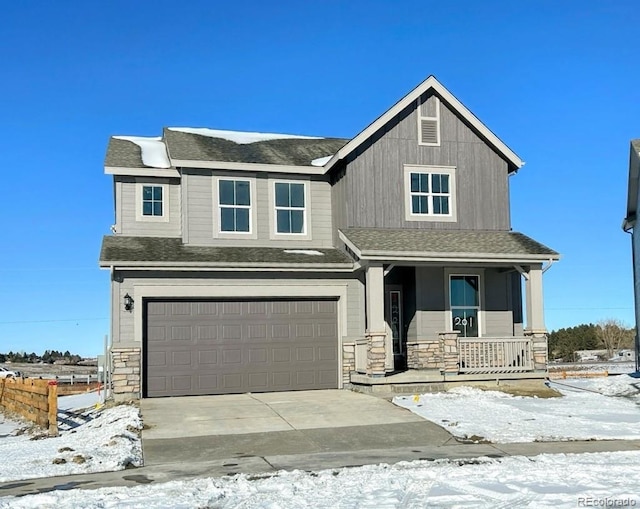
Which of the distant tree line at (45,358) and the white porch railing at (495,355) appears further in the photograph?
the distant tree line at (45,358)

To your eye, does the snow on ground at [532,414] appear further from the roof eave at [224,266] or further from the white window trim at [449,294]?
the roof eave at [224,266]

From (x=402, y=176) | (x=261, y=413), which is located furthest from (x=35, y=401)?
(x=402, y=176)

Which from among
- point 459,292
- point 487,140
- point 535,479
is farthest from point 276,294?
point 535,479

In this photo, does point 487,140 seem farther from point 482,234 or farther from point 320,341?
point 320,341

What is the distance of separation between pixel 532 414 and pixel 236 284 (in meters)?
7.41

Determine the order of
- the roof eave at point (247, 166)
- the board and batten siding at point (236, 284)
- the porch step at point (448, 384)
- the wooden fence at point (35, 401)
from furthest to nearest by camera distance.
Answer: the roof eave at point (247, 166) < the board and batten siding at point (236, 284) < the porch step at point (448, 384) < the wooden fence at point (35, 401)

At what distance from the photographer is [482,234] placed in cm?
1923

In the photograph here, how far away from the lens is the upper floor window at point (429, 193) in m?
19.2

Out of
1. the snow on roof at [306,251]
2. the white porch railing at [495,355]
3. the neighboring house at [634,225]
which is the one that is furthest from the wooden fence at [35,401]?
the neighboring house at [634,225]

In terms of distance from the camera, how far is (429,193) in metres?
19.4

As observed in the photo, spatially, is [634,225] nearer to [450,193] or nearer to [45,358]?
[450,193]

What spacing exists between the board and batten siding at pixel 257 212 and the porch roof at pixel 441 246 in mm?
1328

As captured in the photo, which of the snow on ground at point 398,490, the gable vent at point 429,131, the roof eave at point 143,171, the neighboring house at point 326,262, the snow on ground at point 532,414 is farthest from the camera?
the gable vent at point 429,131

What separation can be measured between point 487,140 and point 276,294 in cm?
707
